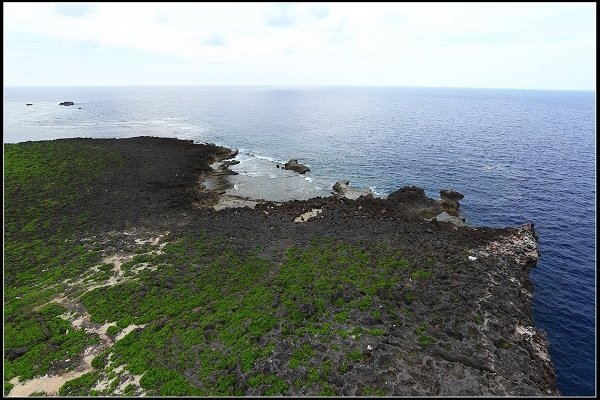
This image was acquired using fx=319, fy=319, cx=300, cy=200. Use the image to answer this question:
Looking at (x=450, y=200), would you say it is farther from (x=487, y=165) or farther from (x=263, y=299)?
(x=263, y=299)

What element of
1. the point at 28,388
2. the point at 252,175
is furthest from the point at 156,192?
the point at 28,388

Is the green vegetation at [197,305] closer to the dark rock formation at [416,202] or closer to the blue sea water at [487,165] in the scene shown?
the blue sea water at [487,165]

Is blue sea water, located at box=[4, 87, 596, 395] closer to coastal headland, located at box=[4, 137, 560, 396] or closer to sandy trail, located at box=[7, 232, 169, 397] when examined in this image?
coastal headland, located at box=[4, 137, 560, 396]

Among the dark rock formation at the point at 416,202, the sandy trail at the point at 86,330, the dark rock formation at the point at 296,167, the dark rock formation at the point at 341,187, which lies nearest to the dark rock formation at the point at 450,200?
the dark rock formation at the point at 416,202

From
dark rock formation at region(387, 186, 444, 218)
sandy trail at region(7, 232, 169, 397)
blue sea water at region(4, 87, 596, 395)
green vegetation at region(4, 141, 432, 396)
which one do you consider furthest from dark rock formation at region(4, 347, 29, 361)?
dark rock formation at region(387, 186, 444, 218)

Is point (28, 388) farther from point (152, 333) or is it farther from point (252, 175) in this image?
point (252, 175)

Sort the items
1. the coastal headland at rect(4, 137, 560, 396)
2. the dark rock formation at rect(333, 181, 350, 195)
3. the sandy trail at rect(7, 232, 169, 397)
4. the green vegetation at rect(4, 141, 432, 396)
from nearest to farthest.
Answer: the sandy trail at rect(7, 232, 169, 397) < the coastal headland at rect(4, 137, 560, 396) < the green vegetation at rect(4, 141, 432, 396) < the dark rock formation at rect(333, 181, 350, 195)
